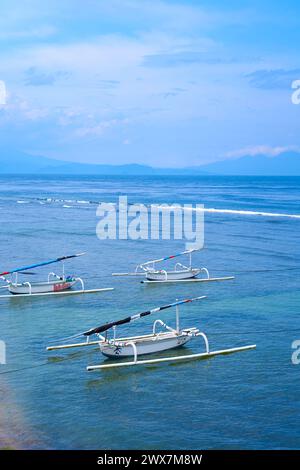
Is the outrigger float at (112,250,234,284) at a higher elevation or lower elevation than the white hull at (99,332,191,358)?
higher

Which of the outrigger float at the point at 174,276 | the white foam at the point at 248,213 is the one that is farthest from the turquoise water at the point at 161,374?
the white foam at the point at 248,213

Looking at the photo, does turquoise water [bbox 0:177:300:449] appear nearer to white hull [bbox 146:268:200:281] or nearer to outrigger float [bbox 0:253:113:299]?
outrigger float [bbox 0:253:113:299]

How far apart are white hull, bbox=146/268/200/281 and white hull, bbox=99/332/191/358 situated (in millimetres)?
17150

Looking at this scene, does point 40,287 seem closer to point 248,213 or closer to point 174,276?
point 174,276

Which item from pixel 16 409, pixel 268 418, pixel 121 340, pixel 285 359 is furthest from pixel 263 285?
pixel 16 409

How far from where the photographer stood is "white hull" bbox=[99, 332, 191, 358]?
3028 cm

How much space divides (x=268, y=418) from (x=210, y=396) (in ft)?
9.95

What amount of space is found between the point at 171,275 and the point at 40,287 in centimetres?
1125

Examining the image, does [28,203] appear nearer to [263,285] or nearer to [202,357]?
[263,285]

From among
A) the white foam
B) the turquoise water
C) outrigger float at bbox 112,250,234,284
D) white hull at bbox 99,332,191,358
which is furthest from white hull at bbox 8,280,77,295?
the white foam

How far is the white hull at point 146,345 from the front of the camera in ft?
99.3

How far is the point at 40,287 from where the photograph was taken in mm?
45625
